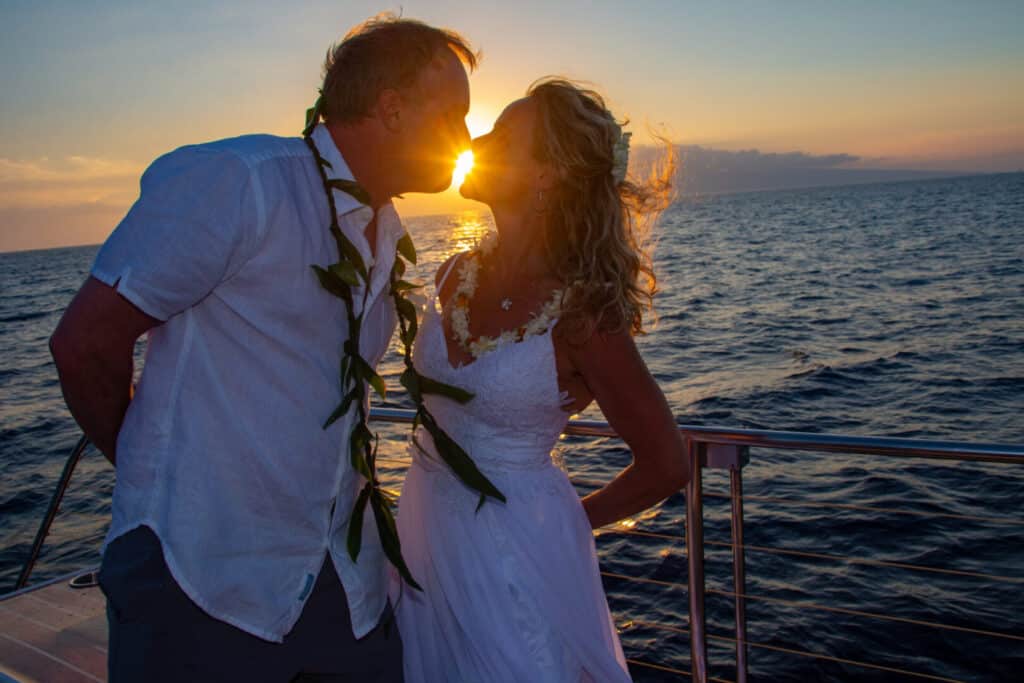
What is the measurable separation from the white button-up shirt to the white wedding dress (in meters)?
0.60

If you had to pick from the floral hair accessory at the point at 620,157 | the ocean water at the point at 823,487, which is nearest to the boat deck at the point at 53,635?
the ocean water at the point at 823,487

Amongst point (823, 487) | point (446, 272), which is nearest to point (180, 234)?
A: point (446, 272)

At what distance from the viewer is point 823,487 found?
8.02m

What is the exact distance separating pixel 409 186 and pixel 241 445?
2.15 ft

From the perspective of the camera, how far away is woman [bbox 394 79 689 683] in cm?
208

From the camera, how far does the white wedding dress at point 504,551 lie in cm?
207

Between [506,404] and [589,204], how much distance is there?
26.9 inches

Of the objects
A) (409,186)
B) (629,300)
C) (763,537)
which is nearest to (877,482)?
(763,537)

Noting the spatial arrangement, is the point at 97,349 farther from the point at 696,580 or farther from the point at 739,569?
the point at 739,569

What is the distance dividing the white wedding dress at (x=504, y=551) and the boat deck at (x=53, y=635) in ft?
4.14

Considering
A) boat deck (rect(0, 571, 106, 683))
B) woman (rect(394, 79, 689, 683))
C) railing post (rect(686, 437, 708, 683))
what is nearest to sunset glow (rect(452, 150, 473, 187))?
woman (rect(394, 79, 689, 683))

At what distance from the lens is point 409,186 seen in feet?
5.81

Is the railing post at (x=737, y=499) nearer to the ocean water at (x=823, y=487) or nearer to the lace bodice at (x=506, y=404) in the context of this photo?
the ocean water at (x=823, y=487)

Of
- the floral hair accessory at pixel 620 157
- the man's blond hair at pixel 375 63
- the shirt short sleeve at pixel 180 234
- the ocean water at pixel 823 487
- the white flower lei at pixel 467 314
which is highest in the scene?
the man's blond hair at pixel 375 63
